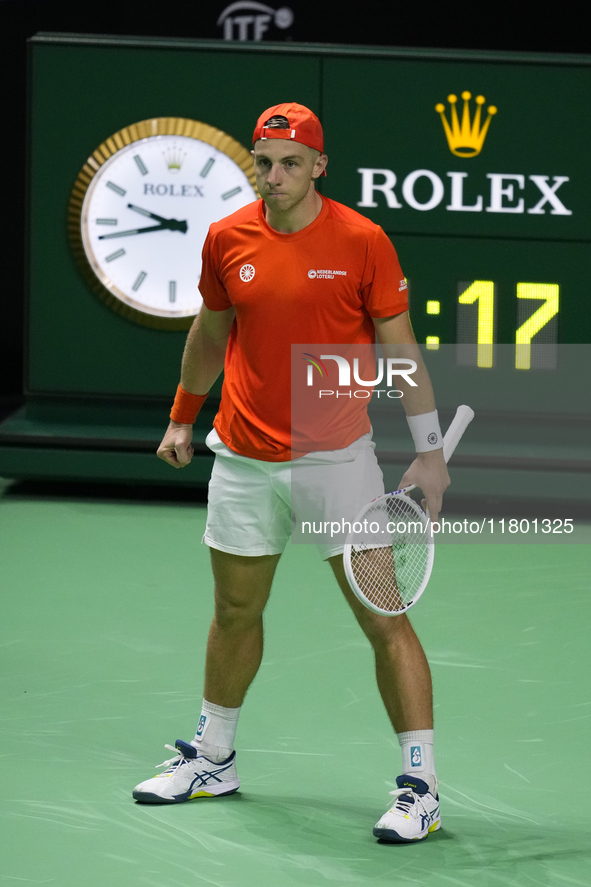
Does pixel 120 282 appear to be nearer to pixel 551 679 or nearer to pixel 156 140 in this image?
pixel 156 140

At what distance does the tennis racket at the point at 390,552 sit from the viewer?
3.13 metres

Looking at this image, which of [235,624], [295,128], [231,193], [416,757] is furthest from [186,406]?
[231,193]

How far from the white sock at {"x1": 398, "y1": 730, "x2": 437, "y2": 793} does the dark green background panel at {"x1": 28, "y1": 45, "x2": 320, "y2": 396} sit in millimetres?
3840

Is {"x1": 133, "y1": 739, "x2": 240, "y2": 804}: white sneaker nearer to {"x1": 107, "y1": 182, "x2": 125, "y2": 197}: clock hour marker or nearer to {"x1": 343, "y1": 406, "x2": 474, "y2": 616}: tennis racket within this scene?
{"x1": 343, "y1": 406, "x2": 474, "y2": 616}: tennis racket

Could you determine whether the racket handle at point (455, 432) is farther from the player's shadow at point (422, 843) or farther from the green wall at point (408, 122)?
the green wall at point (408, 122)

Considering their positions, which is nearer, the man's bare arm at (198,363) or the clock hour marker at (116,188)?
the man's bare arm at (198,363)

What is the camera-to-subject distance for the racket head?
312 cm

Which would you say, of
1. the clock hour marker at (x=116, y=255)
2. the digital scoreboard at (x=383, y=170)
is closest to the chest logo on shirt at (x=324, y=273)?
the digital scoreboard at (x=383, y=170)

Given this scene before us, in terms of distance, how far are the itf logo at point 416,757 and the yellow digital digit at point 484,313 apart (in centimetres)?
361

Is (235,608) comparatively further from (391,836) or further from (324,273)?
(324,273)

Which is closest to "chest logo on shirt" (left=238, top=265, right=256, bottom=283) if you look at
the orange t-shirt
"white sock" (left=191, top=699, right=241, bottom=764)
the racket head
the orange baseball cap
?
the orange t-shirt

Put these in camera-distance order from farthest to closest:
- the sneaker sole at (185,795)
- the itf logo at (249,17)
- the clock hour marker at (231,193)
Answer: the itf logo at (249,17)
the clock hour marker at (231,193)
the sneaker sole at (185,795)

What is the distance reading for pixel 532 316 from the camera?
6602 mm

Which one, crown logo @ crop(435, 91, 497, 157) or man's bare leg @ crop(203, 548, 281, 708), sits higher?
crown logo @ crop(435, 91, 497, 157)
